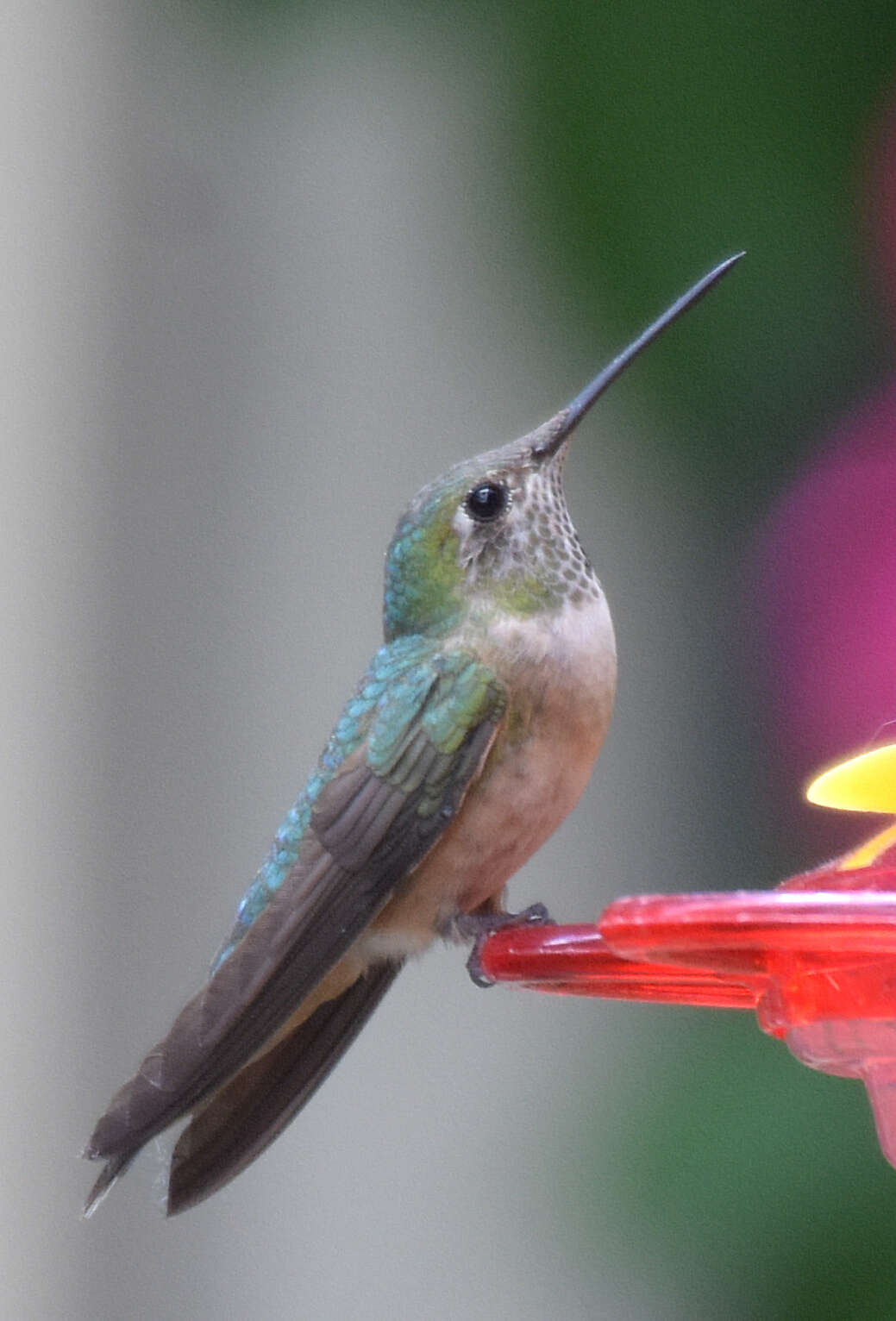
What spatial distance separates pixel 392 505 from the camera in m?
4.18

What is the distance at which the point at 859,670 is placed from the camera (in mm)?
2701

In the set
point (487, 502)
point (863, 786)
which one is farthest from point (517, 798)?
point (863, 786)

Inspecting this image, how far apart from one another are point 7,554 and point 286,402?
0.84 metres

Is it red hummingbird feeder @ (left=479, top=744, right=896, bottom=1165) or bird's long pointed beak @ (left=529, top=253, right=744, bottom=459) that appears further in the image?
bird's long pointed beak @ (left=529, top=253, right=744, bottom=459)

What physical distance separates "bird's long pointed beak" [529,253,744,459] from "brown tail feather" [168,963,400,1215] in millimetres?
687

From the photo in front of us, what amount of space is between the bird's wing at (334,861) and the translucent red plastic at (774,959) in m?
0.30

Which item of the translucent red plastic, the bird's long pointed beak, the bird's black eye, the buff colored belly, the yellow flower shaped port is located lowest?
the translucent red plastic

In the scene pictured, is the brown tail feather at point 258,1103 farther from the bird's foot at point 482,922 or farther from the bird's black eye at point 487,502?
the bird's black eye at point 487,502

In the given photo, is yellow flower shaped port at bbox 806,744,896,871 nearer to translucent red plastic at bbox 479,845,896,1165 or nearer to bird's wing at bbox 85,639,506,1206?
translucent red plastic at bbox 479,845,896,1165

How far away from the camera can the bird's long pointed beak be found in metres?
1.85

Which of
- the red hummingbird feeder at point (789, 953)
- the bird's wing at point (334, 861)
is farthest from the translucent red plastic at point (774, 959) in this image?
the bird's wing at point (334, 861)

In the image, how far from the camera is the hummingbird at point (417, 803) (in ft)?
5.40

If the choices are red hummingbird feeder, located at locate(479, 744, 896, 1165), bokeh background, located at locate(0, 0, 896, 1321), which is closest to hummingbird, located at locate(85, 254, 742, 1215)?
red hummingbird feeder, located at locate(479, 744, 896, 1165)

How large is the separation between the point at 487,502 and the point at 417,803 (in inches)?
16.9
